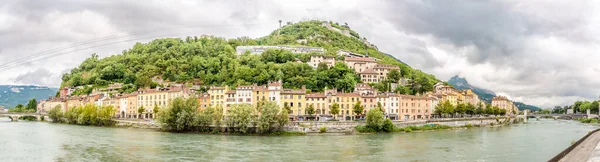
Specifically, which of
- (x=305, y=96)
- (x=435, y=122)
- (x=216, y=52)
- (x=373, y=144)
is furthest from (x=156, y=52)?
(x=373, y=144)

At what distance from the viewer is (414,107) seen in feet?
235

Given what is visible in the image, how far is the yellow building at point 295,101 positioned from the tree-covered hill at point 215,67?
16.6 m

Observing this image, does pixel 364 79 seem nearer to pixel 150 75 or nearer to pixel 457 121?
pixel 457 121

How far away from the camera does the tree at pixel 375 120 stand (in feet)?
179

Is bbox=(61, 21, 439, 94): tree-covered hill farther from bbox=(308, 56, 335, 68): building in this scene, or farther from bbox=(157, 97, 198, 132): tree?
bbox=(157, 97, 198, 132): tree

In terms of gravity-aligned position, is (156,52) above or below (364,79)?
above

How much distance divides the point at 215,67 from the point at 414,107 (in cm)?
4335

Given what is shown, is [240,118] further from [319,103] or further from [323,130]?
[319,103]

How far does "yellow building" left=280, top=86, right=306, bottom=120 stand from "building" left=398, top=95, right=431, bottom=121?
45.7 feet

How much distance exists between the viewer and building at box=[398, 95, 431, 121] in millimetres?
69250

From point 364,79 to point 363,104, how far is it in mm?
25004

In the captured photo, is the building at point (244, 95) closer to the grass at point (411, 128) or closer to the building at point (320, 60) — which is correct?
the grass at point (411, 128)

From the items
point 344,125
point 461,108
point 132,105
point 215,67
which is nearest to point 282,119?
point 344,125

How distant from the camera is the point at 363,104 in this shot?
219 feet
